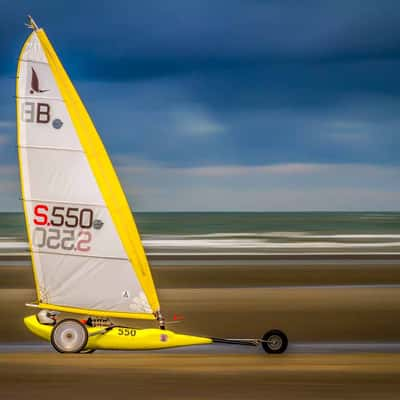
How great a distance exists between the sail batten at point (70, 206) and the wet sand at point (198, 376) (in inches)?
36.2

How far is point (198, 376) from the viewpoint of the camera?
14.2 metres

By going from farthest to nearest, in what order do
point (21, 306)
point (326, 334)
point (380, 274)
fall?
point (380, 274), point (21, 306), point (326, 334)

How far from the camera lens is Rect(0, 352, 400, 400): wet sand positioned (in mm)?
13039

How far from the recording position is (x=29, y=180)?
606 inches

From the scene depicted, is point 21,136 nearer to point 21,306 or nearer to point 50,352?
point 50,352

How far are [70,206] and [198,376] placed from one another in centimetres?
307

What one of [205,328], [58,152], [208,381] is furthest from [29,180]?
[205,328]

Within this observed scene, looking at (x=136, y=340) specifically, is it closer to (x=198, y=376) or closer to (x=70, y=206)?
(x=198, y=376)

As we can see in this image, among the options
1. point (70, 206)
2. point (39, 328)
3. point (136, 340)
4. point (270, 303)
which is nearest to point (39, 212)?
point (70, 206)

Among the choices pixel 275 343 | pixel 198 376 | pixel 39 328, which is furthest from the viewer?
pixel 275 343

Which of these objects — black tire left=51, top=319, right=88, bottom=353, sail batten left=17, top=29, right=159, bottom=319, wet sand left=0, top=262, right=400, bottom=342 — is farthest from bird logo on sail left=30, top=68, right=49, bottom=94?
wet sand left=0, top=262, right=400, bottom=342

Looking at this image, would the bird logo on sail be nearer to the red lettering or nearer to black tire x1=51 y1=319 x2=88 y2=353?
the red lettering

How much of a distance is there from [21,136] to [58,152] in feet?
1.81

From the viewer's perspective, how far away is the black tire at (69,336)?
15.4 metres
